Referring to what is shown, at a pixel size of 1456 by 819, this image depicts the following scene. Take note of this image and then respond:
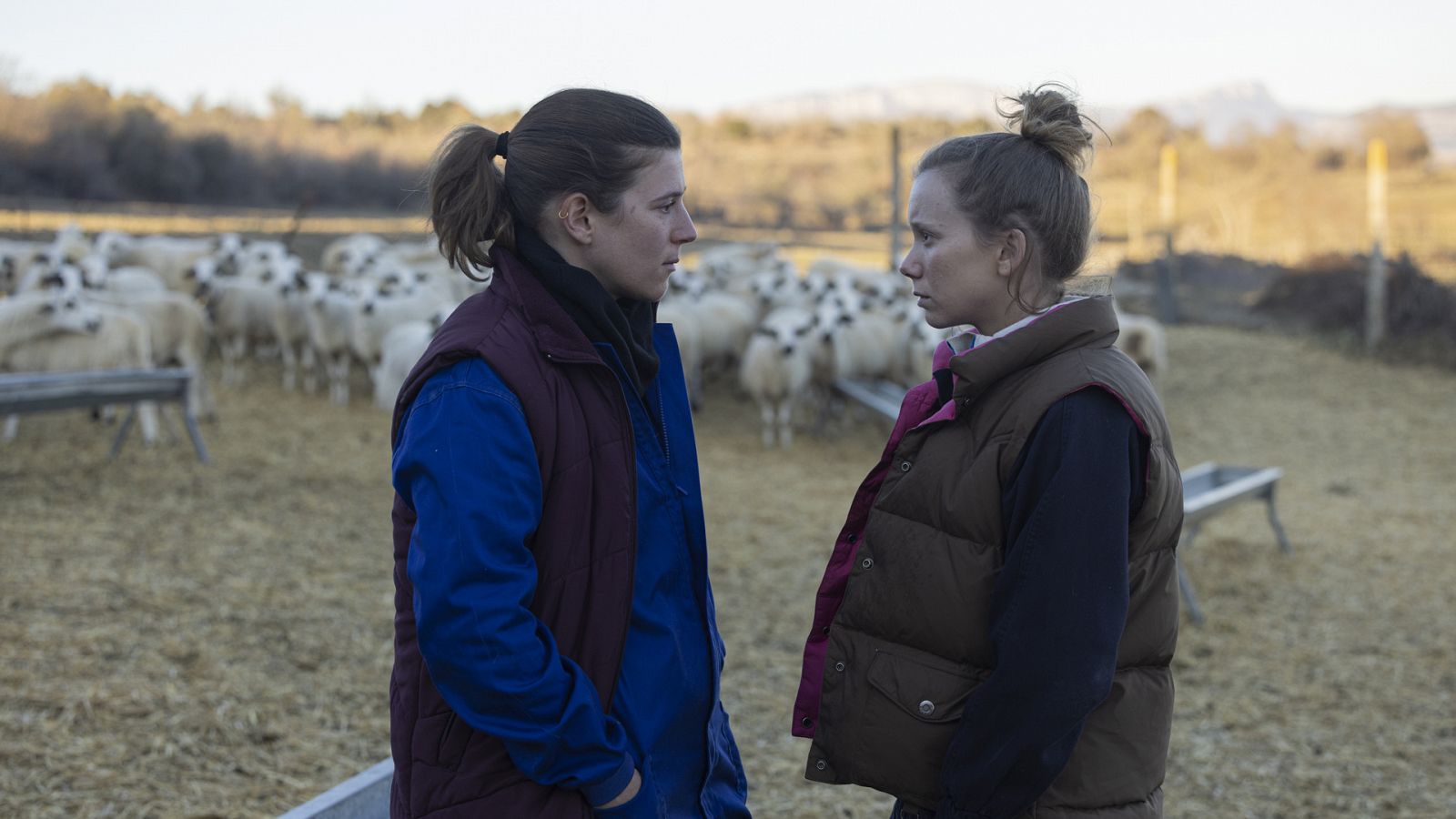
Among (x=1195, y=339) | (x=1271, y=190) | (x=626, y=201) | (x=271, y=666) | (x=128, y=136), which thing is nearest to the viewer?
(x=626, y=201)

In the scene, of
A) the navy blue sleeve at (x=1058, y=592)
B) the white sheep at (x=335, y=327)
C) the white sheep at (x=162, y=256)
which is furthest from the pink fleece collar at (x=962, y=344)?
the white sheep at (x=162, y=256)

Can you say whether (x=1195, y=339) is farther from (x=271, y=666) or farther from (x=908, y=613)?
(x=908, y=613)

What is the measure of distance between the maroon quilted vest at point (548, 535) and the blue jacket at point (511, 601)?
0.13 ft

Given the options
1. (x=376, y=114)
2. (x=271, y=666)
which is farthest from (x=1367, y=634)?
(x=376, y=114)

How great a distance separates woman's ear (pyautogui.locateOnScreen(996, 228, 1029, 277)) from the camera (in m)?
1.84

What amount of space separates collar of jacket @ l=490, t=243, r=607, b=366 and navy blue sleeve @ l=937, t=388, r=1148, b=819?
0.71 meters

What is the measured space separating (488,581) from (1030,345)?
0.94m

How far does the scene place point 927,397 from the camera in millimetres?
1997

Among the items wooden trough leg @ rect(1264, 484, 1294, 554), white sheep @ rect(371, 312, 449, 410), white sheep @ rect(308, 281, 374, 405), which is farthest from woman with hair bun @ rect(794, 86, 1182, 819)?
white sheep @ rect(308, 281, 374, 405)

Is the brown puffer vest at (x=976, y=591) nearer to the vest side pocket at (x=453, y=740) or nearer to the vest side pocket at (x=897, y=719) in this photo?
the vest side pocket at (x=897, y=719)

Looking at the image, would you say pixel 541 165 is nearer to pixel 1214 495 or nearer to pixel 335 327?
pixel 1214 495

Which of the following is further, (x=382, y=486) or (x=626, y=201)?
(x=382, y=486)

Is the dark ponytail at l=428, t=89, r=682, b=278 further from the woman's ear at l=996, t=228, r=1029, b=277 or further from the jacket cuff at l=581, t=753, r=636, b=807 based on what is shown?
the jacket cuff at l=581, t=753, r=636, b=807

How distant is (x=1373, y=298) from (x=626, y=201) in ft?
60.1
